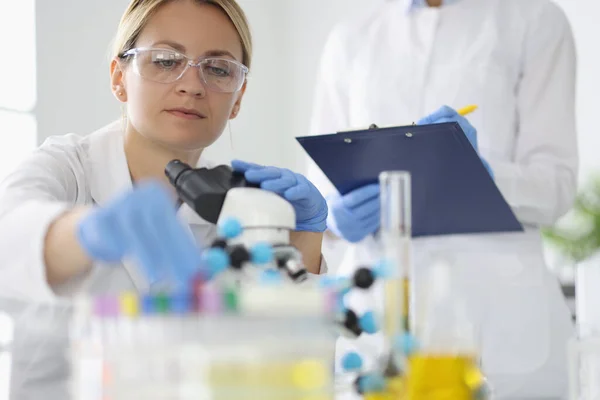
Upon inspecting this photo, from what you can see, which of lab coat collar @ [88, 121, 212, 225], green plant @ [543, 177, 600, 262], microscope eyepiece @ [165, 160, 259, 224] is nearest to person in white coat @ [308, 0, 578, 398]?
lab coat collar @ [88, 121, 212, 225]

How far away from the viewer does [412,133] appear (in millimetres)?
1613

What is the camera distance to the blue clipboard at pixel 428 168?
162cm

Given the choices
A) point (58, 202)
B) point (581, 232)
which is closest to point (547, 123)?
point (58, 202)

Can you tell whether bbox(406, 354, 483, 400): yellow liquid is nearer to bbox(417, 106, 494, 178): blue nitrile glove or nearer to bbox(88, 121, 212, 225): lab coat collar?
bbox(88, 121, 212, 225): lab coat collar

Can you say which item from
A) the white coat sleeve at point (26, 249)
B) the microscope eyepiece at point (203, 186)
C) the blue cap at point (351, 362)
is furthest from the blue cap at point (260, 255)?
the microscope eyepiece at point (203, 186)

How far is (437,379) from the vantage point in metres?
0.60

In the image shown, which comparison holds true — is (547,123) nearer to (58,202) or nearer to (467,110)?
(467,110)

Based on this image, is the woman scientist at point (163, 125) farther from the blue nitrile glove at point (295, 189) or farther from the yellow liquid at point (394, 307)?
the yellow liquid at point (394, 307)

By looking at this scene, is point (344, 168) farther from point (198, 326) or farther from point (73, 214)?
point (198, 326)

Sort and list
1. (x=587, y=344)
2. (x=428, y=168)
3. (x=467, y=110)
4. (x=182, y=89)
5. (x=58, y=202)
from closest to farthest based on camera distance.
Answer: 1. (x=58, y=202)
2. (x=587, y=344)
3. (x=182, y=89)
4. (x=428, y=168)
5. (x=467, y=110)

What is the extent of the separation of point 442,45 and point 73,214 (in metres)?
1.82

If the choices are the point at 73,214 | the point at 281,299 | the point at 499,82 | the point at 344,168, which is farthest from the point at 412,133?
the point at 281,299

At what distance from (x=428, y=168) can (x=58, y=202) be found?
98cm

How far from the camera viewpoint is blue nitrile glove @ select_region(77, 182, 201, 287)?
0.53m
